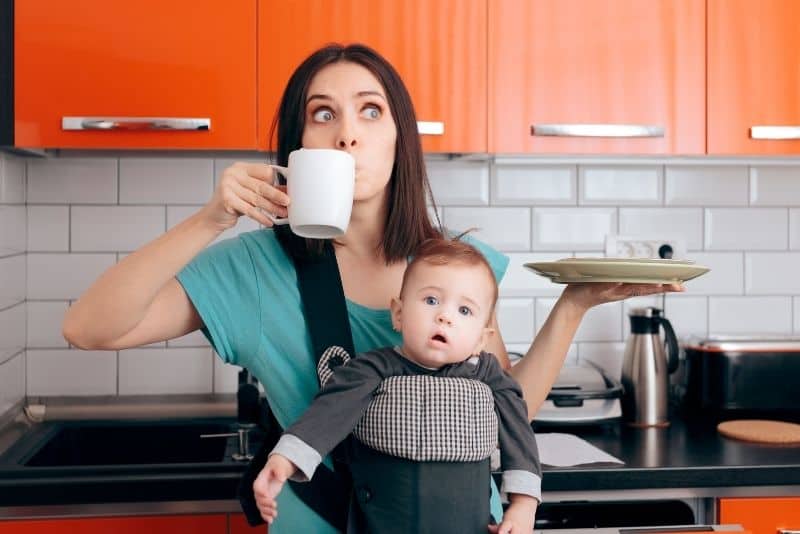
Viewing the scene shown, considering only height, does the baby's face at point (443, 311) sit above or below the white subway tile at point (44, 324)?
above

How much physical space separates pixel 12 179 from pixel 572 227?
137 cm

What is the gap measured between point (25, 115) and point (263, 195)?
3.30 ft

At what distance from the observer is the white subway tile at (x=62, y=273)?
2285 mm

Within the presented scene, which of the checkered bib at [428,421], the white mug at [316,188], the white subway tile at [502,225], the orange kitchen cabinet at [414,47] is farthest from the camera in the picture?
the white subway tile at [502,225]

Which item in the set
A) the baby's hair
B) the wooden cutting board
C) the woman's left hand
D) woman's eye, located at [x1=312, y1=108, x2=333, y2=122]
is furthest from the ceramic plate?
the wooden cutting board

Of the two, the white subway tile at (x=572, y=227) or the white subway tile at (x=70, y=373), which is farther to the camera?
the white subway tile at (x=572, y=227)

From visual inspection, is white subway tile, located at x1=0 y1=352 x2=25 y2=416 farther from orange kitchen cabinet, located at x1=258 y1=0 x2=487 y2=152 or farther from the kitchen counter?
orange kitchen cabinet, located at x1=258 y1=0 x2=487 y2=152

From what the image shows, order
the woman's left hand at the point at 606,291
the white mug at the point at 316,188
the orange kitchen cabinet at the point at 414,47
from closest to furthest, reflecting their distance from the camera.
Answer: the white mug at the point at 316,188, the woman's left hand at the point at 606,291, the orange kitchen cabinet at the point at 414,47

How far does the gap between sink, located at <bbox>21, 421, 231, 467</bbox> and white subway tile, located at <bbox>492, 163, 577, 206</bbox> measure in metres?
0.90

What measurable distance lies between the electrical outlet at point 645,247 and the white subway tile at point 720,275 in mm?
51

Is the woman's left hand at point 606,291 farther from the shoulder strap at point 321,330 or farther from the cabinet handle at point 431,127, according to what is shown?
the cabinet handle at point 431,127

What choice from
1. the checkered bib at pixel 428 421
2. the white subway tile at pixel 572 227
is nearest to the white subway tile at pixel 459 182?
the white subway tile at pixel 572 227

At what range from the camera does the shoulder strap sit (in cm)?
132

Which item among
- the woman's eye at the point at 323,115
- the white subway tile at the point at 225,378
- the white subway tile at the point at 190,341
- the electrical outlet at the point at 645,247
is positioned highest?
the woman's eye at the point at 323,115
